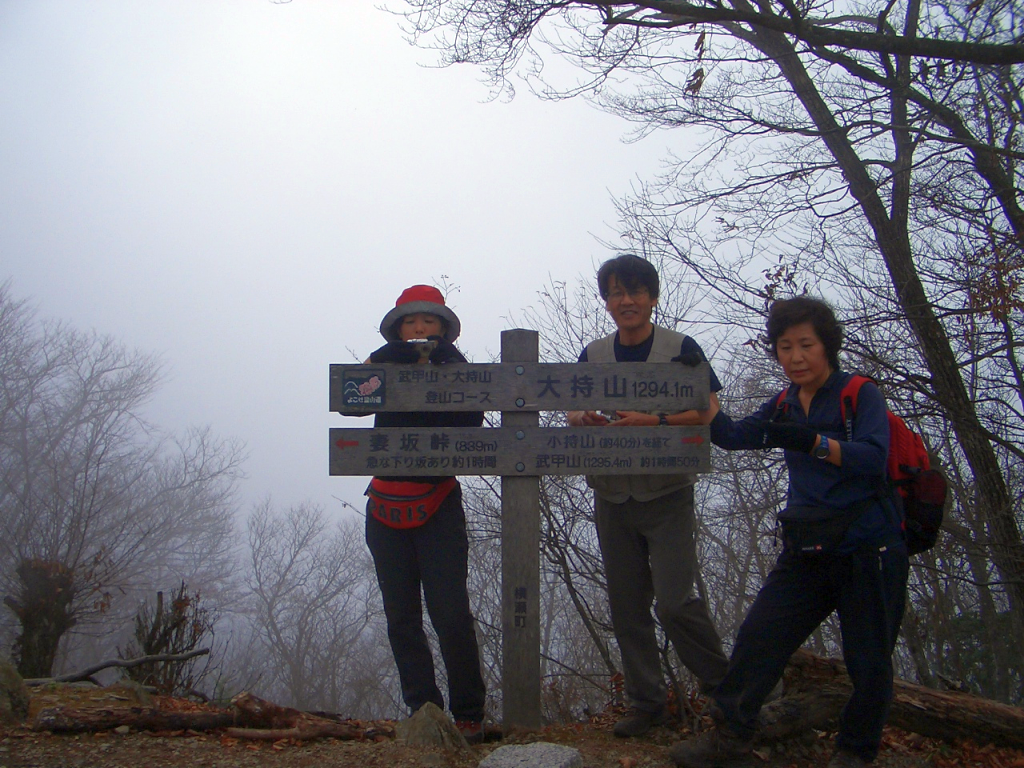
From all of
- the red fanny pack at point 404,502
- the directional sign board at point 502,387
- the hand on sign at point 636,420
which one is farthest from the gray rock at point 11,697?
the hand on sign at point 636,420

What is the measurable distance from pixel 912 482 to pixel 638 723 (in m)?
1.65

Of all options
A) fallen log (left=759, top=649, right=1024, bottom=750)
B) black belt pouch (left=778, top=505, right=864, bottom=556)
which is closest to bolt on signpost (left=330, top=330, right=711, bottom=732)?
black belt pouch (left=778, top=505, right=864, bottom=556)

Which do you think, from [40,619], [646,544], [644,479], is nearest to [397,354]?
[644,479]

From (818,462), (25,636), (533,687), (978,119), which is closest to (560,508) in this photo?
(533,687)

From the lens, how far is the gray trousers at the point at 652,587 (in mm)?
3391

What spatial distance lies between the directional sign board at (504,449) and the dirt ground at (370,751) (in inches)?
47.2

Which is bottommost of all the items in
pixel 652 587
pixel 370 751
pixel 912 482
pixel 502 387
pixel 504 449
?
pixel 370 751

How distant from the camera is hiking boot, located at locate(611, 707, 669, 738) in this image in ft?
11.7

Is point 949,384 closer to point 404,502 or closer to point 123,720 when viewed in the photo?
point 404,502

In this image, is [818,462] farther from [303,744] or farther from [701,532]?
[701,532]

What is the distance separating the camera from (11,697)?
3.52 m

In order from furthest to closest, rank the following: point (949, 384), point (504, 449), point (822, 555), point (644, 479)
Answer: point (949, 384)
point (504, 449)
point (644, 479)
point (822, 555)

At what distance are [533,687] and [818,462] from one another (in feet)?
5.62

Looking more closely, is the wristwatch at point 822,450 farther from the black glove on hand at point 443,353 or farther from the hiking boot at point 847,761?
the black glove on hand at point 443,353
